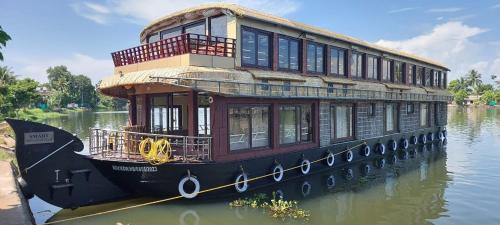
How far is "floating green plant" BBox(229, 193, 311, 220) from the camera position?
10665 mm

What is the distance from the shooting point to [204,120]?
12.6m

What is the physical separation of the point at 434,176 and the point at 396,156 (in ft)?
14.6

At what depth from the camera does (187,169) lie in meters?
11.1

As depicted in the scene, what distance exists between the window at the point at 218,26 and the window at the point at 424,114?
18343 mm

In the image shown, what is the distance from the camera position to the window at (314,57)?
16.1m

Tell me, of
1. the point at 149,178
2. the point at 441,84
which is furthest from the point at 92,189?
the point at 441,84

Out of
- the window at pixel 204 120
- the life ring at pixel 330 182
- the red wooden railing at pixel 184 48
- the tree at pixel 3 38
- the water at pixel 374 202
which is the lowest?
the water at pixel 374 202

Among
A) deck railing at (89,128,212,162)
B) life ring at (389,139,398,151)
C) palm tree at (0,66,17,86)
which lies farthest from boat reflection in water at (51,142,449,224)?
palm tree at (0,66,17,86)

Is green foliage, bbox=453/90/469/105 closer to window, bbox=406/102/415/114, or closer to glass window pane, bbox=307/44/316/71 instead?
window, bbox=406/102/415/114

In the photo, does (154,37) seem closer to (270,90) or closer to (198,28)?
(198,28)

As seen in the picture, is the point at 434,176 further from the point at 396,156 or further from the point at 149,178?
the point at 149,178

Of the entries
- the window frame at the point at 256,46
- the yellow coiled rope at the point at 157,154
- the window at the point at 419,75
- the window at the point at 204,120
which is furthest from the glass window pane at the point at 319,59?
the window at the point at 419,75

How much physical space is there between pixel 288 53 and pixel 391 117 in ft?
33.7

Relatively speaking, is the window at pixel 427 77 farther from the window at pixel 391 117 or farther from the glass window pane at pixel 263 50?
the glass window pane at pixel 263 50
